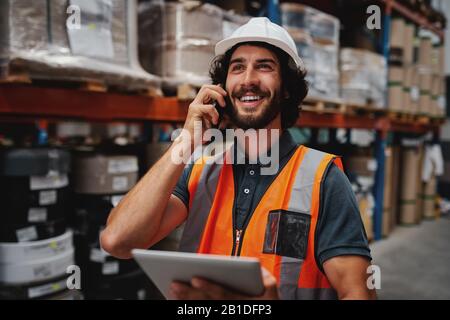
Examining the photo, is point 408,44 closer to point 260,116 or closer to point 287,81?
point 287,81

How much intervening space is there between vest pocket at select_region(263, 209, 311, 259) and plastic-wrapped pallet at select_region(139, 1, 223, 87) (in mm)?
1809

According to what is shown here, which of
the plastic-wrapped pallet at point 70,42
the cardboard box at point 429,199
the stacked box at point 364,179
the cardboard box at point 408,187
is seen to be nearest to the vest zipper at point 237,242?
the plastic-wrapped pallet at point 70,42

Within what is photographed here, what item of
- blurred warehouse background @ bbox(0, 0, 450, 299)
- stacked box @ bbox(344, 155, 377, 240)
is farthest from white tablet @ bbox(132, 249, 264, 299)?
stacked box @ bbox(344, 155, 377, 240)

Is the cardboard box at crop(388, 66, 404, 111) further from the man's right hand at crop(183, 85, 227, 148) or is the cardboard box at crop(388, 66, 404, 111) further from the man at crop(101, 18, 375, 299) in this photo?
the man's right hand at crop(183, 85, 227, 148)

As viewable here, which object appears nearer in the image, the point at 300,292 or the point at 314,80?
the point at 300,292

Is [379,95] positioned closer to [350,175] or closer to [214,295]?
[350,175]

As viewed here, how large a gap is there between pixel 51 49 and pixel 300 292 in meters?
1.84

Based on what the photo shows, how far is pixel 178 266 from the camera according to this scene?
3.95 ft

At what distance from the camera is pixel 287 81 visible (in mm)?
2133

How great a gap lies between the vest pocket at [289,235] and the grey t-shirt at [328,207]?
0.18 feet

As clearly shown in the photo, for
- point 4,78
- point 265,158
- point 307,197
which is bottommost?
point 307,197

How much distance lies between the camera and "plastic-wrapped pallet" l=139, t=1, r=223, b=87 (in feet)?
10.5
